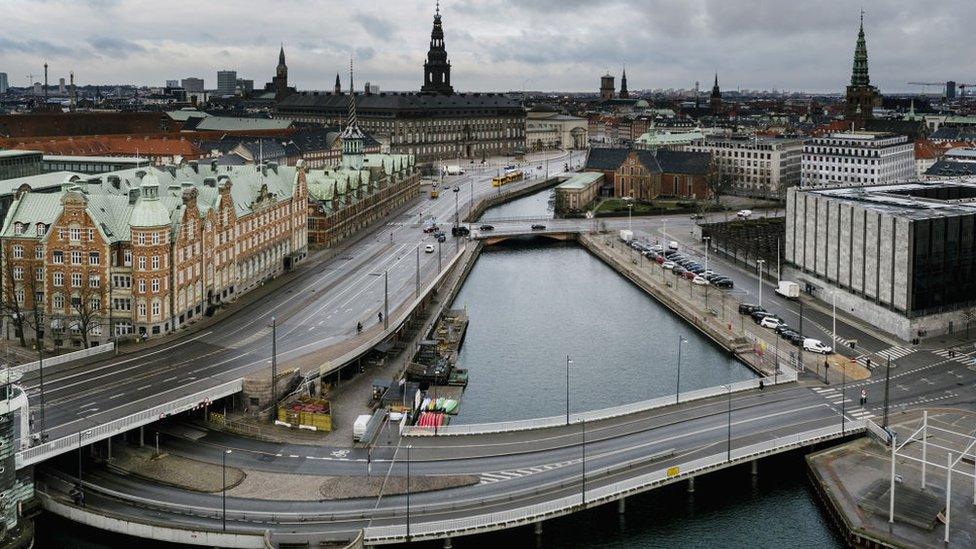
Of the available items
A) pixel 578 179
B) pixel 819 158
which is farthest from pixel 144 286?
pixel 819 158

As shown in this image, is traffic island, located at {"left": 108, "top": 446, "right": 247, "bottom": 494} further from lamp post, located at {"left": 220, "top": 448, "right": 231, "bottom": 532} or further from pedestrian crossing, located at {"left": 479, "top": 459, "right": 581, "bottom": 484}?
pedestrian crossing, located at {"left": 479, "top": 459, "right": 581, "bottom": 484}

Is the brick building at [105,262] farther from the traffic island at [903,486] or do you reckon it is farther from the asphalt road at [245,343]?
the traffic island at [903,486]

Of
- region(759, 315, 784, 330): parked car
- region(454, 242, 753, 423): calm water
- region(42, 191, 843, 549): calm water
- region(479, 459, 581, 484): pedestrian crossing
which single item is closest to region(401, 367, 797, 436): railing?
region(479, 459, 581, 484): pedestrian crossing

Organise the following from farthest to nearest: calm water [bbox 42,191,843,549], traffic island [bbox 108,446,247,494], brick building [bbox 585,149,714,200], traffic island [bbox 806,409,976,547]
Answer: brick building [bbox 585,149,714,200]
traffic island [bbox 108,446,247,494]
calm water [bbox 42,191,843,549]
traffic island [bbox 806,409,976,547]

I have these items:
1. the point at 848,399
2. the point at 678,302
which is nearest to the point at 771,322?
the point at 678,302

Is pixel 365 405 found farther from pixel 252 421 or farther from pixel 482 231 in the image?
pixel 482 231

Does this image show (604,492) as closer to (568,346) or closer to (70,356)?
(568,346)
